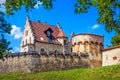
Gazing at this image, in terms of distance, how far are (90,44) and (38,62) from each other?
9.87m

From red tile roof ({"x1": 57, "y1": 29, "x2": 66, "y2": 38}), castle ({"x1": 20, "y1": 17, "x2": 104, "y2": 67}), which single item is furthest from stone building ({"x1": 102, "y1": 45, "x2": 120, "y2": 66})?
red tile roof ({"x1": 57, "y1": 29, "x2": 66, "y2": 38})

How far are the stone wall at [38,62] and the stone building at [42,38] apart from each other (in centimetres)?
1056

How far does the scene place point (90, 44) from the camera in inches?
1825

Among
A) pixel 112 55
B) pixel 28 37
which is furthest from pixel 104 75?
pixel 28 37

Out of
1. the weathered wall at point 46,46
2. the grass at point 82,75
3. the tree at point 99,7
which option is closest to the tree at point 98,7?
the tree at point 99,7

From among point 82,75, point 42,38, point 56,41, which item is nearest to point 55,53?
point 82,75

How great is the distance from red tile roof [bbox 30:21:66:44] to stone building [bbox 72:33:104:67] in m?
8.74

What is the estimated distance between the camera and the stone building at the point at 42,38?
53031mm

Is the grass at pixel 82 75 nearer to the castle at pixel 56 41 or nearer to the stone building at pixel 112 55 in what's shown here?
the stone building at pixel 112 55

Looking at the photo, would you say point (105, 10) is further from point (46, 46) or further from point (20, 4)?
point (46, 46)

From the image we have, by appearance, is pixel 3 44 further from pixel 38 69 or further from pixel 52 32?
pixel 52 32

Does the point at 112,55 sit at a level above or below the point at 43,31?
below

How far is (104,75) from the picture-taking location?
31.1 metres

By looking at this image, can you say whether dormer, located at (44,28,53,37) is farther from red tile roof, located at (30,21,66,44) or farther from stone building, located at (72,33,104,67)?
stone building, located at (72,33,104,67)
